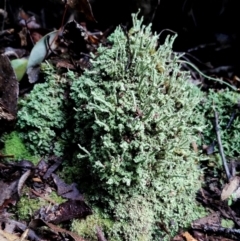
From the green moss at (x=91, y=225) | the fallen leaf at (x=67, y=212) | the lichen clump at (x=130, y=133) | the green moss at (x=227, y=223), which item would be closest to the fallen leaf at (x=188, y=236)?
the lichen clump at (x=130, y=133)

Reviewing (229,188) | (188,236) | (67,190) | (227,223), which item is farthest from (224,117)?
(67,190)

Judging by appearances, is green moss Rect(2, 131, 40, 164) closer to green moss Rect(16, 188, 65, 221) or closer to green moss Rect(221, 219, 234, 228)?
green moss Rect(16, 188, 65, 221)

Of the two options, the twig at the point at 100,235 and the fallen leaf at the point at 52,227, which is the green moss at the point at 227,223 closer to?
the twig at the point at 100,235

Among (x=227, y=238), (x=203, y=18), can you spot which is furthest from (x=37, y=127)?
(x=203, y=18)

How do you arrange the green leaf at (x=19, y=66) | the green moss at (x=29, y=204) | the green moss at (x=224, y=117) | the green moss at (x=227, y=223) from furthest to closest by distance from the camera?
the green moss at (x=224, y=117)
the green leaf at (x=19, y=66)
the green moss at (x=227, y=223)
the green moss at (x=29, y=204)

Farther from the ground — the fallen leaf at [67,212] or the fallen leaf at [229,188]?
the fallen leaf at [229,188]

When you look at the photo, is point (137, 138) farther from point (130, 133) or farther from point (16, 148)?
point (16, 148)

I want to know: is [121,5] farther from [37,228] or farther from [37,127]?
[37,228]
